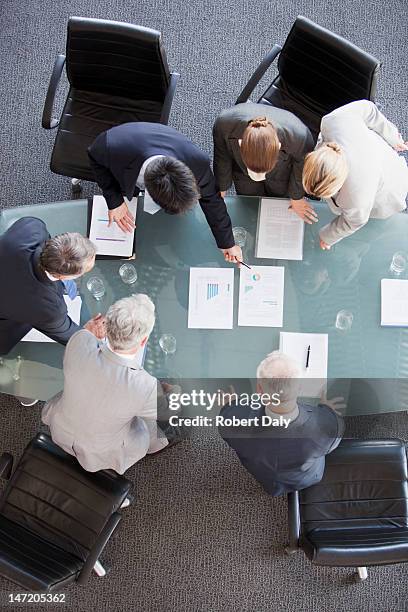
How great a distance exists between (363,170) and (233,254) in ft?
2.20

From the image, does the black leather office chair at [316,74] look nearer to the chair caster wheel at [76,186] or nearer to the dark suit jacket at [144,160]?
the dark suit jacket at [144,160]

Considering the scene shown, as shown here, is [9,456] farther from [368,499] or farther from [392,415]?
[392,415]

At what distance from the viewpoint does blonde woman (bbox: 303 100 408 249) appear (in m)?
2.39

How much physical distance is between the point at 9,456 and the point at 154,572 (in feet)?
3.61

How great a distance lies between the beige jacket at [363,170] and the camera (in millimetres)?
2490

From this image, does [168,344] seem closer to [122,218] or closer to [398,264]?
[122,218]

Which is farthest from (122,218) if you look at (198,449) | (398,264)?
(198,449)

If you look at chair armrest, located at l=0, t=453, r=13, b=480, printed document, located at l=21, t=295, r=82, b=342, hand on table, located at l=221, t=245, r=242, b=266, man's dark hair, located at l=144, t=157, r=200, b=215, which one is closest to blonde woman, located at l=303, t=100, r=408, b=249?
hand on table, located at l=221, t=245, r=242, b=266

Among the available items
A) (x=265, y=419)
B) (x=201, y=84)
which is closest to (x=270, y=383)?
(x=265, y=419)

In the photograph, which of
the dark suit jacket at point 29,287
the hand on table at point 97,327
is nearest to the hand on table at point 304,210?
the hand on table at point 97,327

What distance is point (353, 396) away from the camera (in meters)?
2.65

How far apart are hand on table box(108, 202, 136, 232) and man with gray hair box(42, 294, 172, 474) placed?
0.38 m

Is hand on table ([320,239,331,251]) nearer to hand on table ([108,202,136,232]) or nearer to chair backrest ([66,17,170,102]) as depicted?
hand on table ([108,202,136,232])

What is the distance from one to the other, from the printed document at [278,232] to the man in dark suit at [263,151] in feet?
0.17
